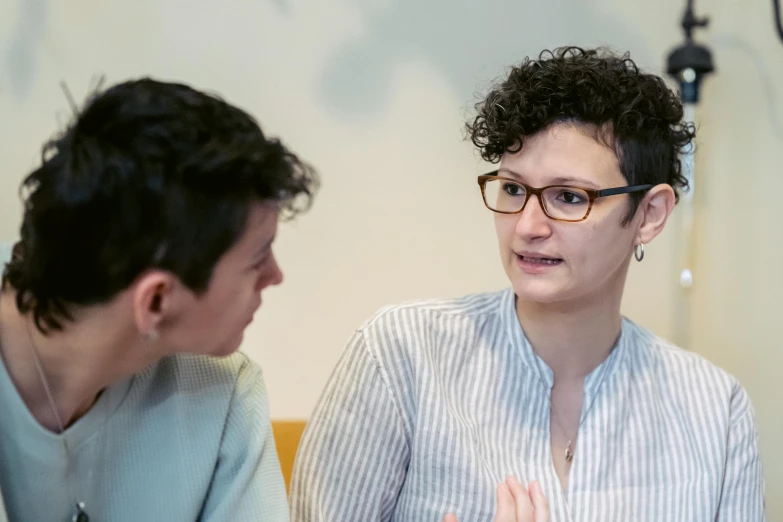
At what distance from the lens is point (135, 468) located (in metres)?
1.02

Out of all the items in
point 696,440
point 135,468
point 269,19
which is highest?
point 269,19

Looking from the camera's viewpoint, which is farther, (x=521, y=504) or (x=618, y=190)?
(x=618, y=190)

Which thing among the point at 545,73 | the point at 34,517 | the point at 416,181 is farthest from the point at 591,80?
the point at 34,517

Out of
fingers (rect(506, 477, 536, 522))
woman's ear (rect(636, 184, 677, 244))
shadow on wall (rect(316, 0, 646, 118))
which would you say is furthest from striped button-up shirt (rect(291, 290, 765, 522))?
shadow on wall (rect(316, 0, 646, 118))

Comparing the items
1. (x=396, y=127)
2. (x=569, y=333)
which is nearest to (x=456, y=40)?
(x=396, y=127)

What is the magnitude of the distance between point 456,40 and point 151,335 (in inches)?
44.0

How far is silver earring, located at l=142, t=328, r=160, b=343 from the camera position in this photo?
2.81 ft

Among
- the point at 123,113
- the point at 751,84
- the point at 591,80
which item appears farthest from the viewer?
the point at 751,84

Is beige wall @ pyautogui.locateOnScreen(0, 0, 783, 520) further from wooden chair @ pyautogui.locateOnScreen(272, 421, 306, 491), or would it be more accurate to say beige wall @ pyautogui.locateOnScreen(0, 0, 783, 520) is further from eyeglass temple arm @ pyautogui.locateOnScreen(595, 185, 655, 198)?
eyeglass temple arm @ pyautogui.locateOnScreen(595, 185, 655, 198)

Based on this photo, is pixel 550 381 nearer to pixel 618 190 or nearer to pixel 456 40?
pixel 618 190

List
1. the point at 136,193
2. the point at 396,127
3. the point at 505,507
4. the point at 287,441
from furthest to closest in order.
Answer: the point at 396,127
the point at 287,441
the point at 505,507
the point at 136,193

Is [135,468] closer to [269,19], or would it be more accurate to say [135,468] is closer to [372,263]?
[372,263]

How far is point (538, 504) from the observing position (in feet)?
3.50

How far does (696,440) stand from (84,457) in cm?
101
